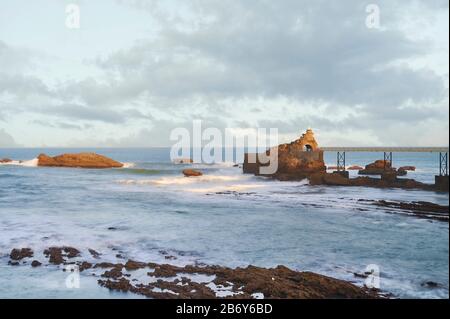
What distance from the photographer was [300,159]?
60219mm

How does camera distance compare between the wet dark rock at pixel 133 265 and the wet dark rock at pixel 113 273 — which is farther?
the wet dark rock at pixel 133 265

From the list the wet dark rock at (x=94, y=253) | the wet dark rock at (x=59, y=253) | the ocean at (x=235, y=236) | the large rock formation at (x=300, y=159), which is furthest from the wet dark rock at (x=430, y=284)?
the large rock formation at (x=300, y=159)

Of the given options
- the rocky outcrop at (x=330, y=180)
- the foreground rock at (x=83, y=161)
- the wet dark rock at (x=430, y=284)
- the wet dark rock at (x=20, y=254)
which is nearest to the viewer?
the wet dark rock at (x=430, y=284)

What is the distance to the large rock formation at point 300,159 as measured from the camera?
192 feet

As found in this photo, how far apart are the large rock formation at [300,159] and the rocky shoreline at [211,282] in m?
43.7

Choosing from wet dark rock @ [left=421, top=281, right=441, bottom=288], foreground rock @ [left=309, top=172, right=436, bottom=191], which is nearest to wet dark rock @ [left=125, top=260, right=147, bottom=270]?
wet dark rock @ [left=421, top=281, right=441, bottom=288]

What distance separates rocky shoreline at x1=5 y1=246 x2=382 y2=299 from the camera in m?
11.6

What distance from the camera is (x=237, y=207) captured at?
32.1 metres

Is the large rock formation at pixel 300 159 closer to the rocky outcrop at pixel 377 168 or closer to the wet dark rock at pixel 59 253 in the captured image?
the rocky outcrop at pixel 377 168

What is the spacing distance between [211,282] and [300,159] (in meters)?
49.1
